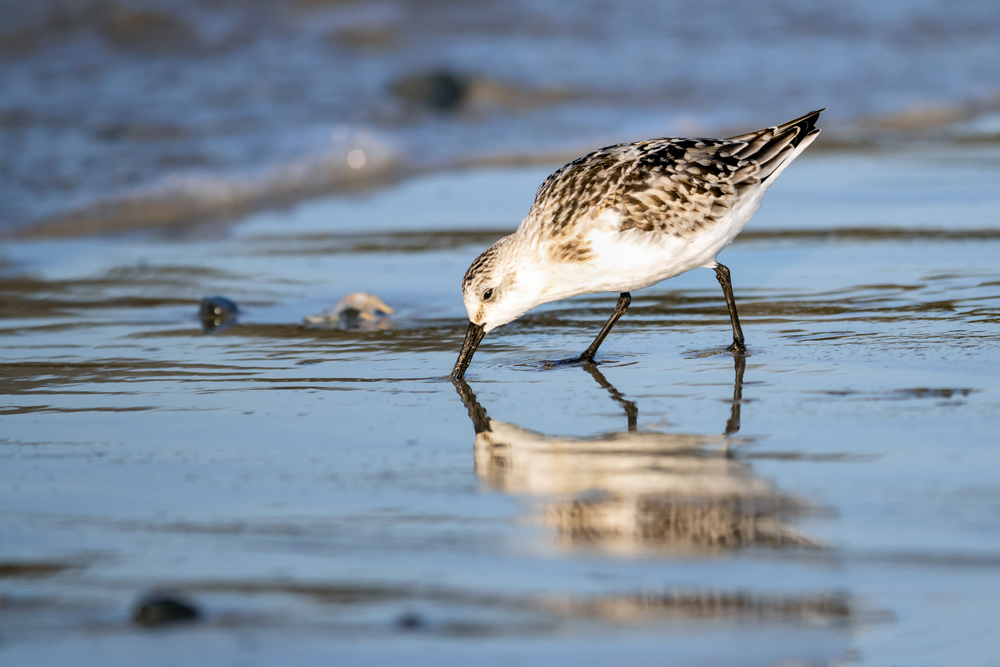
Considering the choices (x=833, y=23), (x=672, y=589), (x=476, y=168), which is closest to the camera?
(x=672, y=589)

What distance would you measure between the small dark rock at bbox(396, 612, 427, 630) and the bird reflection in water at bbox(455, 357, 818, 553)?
521 mm

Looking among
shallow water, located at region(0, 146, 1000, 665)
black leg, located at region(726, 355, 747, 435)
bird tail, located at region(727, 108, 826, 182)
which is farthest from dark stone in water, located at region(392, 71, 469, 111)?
black leg, located at region(726, 355, 747, 435)

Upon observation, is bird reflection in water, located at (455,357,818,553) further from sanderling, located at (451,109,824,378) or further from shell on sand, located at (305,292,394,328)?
shell on sand, located at (305,292,394,328)

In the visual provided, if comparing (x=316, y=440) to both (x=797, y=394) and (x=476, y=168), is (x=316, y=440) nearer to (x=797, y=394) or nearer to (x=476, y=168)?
(x=797, y=394)

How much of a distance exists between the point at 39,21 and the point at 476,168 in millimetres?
6290

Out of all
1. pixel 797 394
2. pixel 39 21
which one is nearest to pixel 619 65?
pixel 39 21

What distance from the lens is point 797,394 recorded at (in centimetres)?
421

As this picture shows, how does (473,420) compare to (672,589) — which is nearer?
(672,589)

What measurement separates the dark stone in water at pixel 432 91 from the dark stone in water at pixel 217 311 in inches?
234

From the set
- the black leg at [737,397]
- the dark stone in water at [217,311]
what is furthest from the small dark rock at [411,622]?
the dark stone in water at [217,311]

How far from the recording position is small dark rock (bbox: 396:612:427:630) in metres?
2.63

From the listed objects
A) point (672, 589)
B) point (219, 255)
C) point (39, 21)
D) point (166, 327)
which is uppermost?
point (39, 21)

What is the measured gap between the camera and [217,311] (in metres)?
5.77

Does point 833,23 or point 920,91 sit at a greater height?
point 833,23
